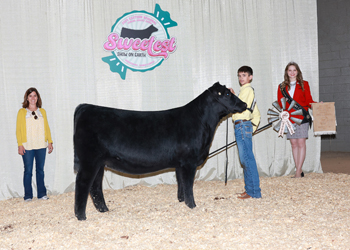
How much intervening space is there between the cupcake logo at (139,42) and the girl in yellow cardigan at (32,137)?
1.19 m

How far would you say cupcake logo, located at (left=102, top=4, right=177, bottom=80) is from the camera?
4.74 meters

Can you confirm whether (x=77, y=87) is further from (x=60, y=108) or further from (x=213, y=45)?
(x=213, y=45)

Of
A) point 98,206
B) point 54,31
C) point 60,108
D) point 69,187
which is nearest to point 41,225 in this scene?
point 98,206

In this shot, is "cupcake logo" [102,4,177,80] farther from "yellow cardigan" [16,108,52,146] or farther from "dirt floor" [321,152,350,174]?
"dirt floor" [321,152,350,174]

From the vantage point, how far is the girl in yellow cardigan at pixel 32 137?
4059 millimetres

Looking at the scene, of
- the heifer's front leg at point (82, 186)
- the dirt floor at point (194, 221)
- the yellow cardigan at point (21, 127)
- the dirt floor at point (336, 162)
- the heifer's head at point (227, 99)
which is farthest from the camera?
the dirt floor at point (336, 162)

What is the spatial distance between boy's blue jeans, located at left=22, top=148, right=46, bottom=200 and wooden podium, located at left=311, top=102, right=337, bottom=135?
12.1 feet

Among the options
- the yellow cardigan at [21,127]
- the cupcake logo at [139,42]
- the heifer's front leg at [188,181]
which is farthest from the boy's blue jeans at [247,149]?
the yellow cardigan at [21,127]

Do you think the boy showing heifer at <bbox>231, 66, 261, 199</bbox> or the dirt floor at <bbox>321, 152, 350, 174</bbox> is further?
the dirt floor at <bbox>321, 152, 350, 174</bbox>

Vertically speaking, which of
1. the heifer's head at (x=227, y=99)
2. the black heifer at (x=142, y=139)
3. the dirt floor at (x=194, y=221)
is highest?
the heifer's head at (x=227, y=99)

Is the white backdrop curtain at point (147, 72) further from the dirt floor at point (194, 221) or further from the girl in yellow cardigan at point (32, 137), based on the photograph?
the dirt floor at point (194, 221)

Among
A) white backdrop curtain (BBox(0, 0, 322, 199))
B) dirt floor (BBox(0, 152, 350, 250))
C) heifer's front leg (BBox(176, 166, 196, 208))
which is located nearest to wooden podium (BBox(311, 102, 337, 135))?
dirt floor (BBox(0, 152, 350, 250))

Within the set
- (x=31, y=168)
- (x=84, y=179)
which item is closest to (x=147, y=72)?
(x=31, y=168)

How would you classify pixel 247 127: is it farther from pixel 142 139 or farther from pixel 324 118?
pixel 324 118
